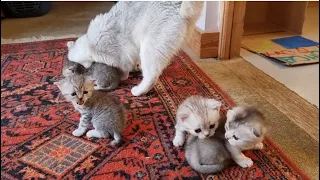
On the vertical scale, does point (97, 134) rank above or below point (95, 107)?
below

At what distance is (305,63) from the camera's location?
193 cm

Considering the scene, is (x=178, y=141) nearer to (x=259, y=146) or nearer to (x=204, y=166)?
(x=204, y=166)

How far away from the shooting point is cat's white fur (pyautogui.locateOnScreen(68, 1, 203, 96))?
56.1 inches

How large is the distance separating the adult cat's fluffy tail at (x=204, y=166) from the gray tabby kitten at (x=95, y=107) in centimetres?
30

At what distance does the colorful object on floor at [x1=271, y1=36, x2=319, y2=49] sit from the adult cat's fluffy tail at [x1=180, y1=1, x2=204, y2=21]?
1.14 meters

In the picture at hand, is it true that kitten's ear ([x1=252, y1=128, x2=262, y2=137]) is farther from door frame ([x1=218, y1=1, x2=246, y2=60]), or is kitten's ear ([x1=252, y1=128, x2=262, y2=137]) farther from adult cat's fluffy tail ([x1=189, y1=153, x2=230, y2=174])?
door frame ([x1=218, y1=1, x2=246, y2=60])

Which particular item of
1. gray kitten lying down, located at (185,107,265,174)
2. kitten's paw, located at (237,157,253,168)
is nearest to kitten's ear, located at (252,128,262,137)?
gray kitten lying down, located at (185,107,265,174)

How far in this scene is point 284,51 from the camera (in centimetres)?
218

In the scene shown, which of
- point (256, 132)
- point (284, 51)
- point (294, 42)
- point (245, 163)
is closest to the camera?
point (256, 132)

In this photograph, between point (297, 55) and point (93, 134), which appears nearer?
point (93, 134)

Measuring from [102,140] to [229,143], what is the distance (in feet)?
1.57

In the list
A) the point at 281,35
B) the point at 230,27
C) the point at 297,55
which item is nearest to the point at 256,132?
the point at 230,27

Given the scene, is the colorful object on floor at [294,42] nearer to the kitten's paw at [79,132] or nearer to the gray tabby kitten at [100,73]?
the gray tabby kitten at [100,73]

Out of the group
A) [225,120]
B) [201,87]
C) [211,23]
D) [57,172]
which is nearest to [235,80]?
[201,87]
